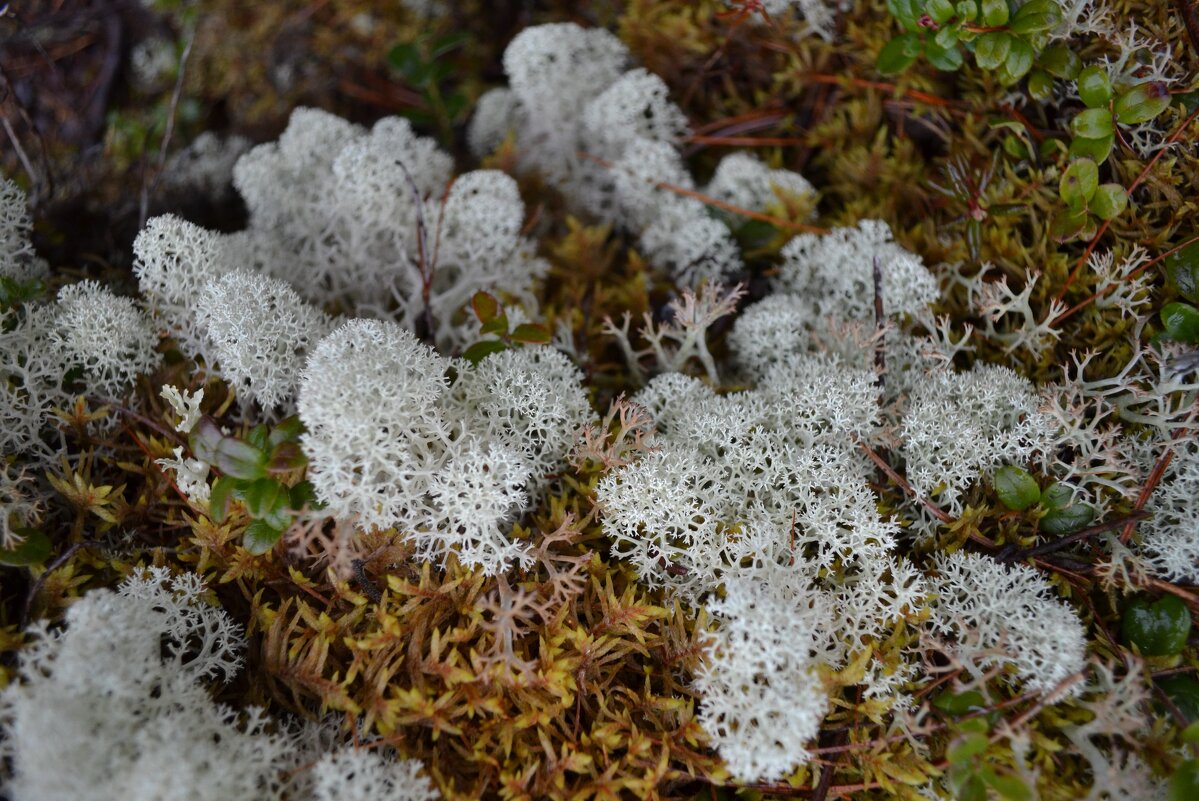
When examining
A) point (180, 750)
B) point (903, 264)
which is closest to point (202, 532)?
point (180, 750)

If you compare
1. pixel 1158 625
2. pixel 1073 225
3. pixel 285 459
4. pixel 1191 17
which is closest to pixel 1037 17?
pixel 1191 17

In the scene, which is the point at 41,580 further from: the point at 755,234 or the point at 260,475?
the point at 755,234

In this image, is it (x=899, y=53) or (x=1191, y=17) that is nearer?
(x=1191, y=17)

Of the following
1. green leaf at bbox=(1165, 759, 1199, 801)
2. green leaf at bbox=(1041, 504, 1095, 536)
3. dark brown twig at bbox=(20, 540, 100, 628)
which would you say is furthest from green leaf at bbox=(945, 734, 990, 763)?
dark brown twig at bbox=(20, 540, 100, 628)

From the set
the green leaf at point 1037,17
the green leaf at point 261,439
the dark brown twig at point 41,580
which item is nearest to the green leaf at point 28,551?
the dark brown twig at point 41,580

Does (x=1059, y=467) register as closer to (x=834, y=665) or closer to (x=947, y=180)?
(x=834, y=665)

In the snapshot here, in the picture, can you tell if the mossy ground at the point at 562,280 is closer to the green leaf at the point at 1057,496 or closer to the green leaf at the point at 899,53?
the green leaf at the point at 1057,496
